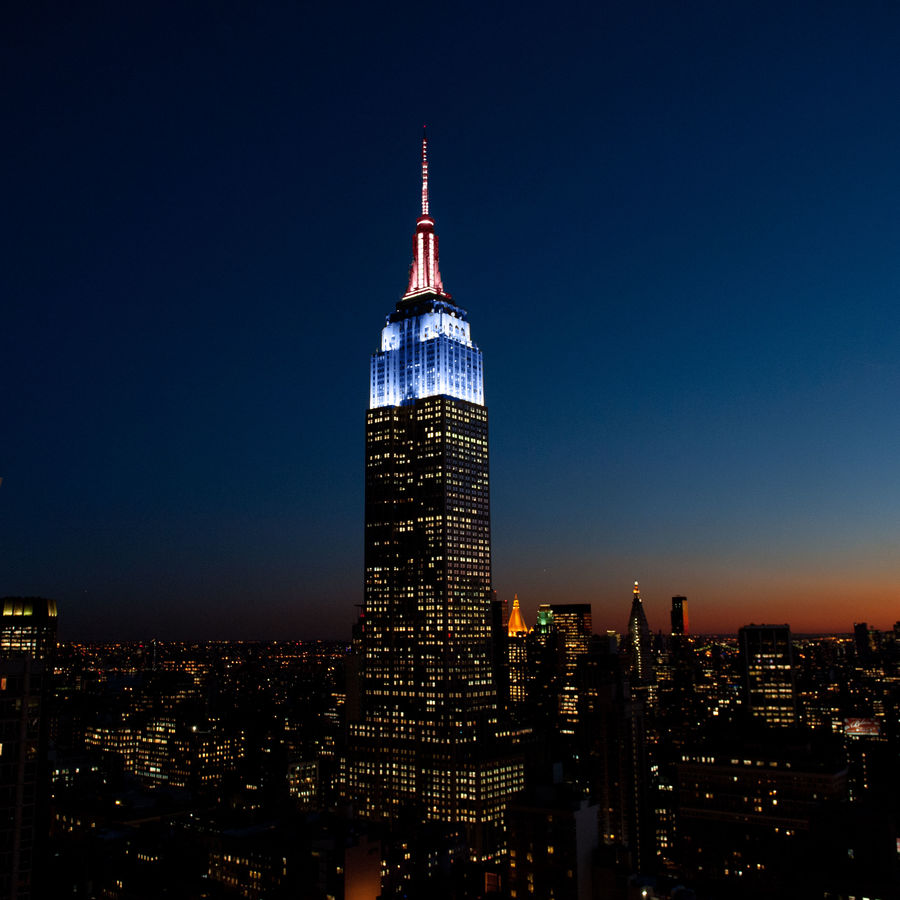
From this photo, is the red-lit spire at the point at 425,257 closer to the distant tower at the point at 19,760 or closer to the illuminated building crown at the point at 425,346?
the illuminated building crown at the point at 425,346

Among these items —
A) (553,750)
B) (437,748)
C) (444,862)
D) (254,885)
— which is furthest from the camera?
(553,750)

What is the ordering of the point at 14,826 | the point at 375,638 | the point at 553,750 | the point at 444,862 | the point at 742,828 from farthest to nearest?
the point at 553,750, the point at 375,638, the point at 742,828, the point at 444,862, the point at 14,826

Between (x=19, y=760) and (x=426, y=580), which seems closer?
(x=19, y=760)

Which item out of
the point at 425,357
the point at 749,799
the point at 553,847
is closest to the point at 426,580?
the point at 425,357

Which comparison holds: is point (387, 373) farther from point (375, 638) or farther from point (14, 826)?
point (14, 826)

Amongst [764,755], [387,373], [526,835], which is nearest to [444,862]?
[526,835]

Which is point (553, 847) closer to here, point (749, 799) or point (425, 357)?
point (749, 799)

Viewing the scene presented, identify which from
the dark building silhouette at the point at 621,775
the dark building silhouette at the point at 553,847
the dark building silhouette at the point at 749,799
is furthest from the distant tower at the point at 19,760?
the dark building silhouette at the point at 621,775
